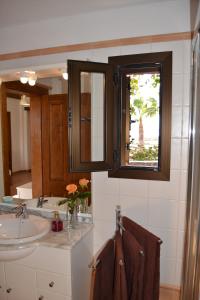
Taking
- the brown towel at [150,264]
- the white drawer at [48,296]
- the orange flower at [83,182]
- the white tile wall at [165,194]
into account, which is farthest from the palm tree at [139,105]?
the white drawer at [48,296]

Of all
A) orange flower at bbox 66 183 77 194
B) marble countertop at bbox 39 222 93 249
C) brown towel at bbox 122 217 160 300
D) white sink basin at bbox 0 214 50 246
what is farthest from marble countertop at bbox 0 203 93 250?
brown towel at bbox 122 217 160 300

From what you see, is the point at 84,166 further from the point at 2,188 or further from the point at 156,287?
the point at 2,188

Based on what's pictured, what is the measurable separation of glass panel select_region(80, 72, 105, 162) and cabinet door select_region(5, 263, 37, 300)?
81 centimetres

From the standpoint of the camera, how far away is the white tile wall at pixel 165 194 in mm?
1438

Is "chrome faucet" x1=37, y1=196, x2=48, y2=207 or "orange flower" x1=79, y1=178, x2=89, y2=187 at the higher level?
"orange flower" x1=79, y1=178, x2=89, y2=187

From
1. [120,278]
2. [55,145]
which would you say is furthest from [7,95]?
[120,278]

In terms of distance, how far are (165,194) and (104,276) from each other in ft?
2.21

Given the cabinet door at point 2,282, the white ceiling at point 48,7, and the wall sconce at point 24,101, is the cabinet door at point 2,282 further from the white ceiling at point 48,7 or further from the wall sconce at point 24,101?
the white ceiling at point 48,7

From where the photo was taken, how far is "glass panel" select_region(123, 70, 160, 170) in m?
1.56

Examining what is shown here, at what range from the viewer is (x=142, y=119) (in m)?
1.61

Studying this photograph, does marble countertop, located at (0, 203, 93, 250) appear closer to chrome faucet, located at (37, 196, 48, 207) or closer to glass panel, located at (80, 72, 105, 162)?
chrome faucet, located at (37, 196, 48, 207)

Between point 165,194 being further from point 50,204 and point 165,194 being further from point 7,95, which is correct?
point 7,95

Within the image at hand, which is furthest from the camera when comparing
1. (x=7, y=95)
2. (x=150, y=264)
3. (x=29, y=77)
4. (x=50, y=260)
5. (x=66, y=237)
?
(x=7, y=95)

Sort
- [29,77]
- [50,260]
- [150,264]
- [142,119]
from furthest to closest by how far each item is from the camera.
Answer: [29,77], [142,119], [50,260], [150,264]
